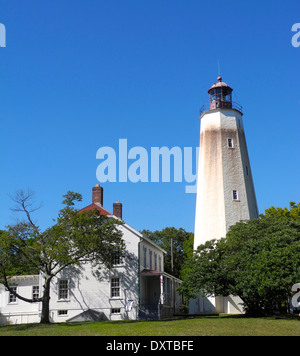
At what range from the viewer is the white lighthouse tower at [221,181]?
33.0m

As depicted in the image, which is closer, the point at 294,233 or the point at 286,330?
the point at 286,330

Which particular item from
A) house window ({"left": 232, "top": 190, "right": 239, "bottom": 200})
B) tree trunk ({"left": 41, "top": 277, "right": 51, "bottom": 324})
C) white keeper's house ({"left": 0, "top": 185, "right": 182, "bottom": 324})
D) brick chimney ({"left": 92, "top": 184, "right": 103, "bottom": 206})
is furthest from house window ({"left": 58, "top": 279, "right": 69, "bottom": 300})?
house window ({"left": 232, "top": 190, "right": 239, "bottom": 200})

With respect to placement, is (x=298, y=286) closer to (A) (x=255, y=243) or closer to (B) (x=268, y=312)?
(A) (x=255, y=243)

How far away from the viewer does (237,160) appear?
113 ft

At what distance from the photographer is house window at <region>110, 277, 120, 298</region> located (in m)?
30.3

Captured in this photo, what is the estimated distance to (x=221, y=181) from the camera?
1332 inches

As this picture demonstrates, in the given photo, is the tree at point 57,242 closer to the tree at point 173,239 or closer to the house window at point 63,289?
the house window at point 63,289

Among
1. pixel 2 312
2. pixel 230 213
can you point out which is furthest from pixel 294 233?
pixel 2 312

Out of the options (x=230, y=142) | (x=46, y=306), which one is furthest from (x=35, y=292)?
(x=230, y=142)

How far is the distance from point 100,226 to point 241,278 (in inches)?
339

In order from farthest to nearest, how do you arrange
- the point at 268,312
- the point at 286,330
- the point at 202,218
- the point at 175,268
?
the point at 175,268, the point at 202,218, the point at 268,312, the point at 286,330

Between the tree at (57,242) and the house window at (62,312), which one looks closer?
the tree at (57,242)

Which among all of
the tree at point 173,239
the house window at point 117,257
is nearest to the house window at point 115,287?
the house window at point 117,257

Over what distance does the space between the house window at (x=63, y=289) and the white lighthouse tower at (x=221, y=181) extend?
947 centimetres
